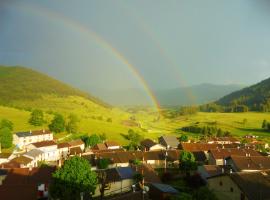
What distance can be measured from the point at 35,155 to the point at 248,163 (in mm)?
42202

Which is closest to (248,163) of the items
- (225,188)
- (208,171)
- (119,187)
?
(208,171)

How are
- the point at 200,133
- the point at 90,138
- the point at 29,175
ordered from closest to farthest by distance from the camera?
the point at 29,175 → the point at 90,138 → the point at 200,133

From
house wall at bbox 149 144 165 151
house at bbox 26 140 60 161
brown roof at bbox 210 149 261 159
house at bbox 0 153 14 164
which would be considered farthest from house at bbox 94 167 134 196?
house wall at bbox 149 144 165 151

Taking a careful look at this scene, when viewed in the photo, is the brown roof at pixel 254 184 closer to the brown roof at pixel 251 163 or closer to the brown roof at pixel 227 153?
the brown roof at pixel 251 163

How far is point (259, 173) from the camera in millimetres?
34688

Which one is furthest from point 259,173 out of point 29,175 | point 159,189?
point 29,175

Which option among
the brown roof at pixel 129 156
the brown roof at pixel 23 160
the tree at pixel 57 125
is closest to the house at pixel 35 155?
the brown roof at pixel 23 160

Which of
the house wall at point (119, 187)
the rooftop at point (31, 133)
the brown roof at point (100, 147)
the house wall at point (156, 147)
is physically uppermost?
the rooftop at point (31, 133)

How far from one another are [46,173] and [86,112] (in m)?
124

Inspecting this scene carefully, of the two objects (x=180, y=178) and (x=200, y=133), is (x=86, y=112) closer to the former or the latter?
(x=200, y=133)

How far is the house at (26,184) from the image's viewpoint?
→ 3422 cm

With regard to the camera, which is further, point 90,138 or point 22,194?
point 90,138

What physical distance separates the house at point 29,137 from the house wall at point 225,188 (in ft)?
199

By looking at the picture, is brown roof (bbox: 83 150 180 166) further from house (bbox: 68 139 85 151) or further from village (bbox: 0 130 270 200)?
house (bbox: 68 139 85 151)
